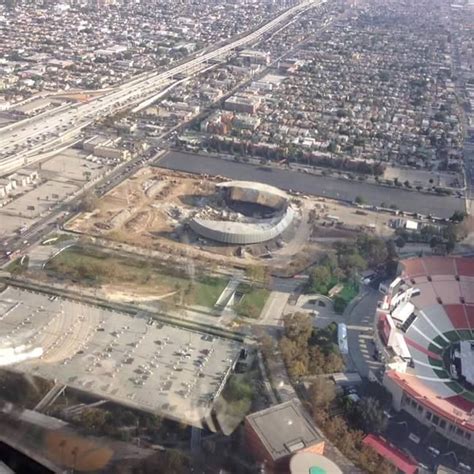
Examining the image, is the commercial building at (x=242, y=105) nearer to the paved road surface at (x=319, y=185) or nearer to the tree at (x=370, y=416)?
the paved road surface at (x=319, y=185)

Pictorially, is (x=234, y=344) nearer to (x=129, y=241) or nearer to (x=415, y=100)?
(x=129, y=241)

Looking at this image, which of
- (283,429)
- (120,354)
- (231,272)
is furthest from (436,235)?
(120,354)

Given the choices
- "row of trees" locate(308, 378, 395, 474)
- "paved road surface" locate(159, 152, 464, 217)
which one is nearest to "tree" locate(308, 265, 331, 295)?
"row of trees" locate(308, 378, 395, 474)

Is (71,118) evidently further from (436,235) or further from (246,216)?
(436,235)

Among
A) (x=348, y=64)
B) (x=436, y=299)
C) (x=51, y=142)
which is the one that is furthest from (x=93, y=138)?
(x=348, y=64)

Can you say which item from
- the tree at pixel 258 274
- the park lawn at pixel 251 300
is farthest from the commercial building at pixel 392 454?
the tree at pixel 258 274

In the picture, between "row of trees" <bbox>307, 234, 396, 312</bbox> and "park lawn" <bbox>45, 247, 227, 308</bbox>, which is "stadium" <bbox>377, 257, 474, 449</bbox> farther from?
"park lawn" <bbox>45, 247, 227, 308</bbox>
